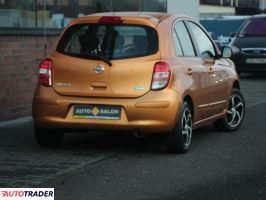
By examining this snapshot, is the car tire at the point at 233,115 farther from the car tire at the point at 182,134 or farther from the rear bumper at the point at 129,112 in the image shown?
the rear bumper at the point at 129,112

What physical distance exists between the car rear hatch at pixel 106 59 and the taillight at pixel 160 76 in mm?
55

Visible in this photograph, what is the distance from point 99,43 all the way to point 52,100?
2.79 feet

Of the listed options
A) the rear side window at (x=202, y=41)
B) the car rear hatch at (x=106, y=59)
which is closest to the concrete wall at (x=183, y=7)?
the rear side window at (x=202, y=41)

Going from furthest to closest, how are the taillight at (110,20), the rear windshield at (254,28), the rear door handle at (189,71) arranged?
the rear windshield at (254,28) < the rear door handle at (189,71) < the taillight at (110,20)

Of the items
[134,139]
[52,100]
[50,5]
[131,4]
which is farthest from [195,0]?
[52,100]

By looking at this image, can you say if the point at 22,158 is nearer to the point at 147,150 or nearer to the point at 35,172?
the point at 35,172

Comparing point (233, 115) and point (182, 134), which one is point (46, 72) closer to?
point (182, 134)

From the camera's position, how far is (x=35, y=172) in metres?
7.28

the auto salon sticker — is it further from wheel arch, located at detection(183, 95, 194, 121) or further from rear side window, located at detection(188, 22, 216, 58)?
rear side window, located at detection(188, 22, 216, 58)

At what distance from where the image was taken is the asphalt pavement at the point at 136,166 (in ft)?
21.5

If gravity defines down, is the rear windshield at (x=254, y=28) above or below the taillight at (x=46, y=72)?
below

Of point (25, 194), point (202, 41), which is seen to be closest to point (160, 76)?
point (202, 41)

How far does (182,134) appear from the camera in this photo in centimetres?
830

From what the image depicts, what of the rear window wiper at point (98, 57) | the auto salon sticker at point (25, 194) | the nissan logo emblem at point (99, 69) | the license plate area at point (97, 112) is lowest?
the license plate area at point (97, 112)
